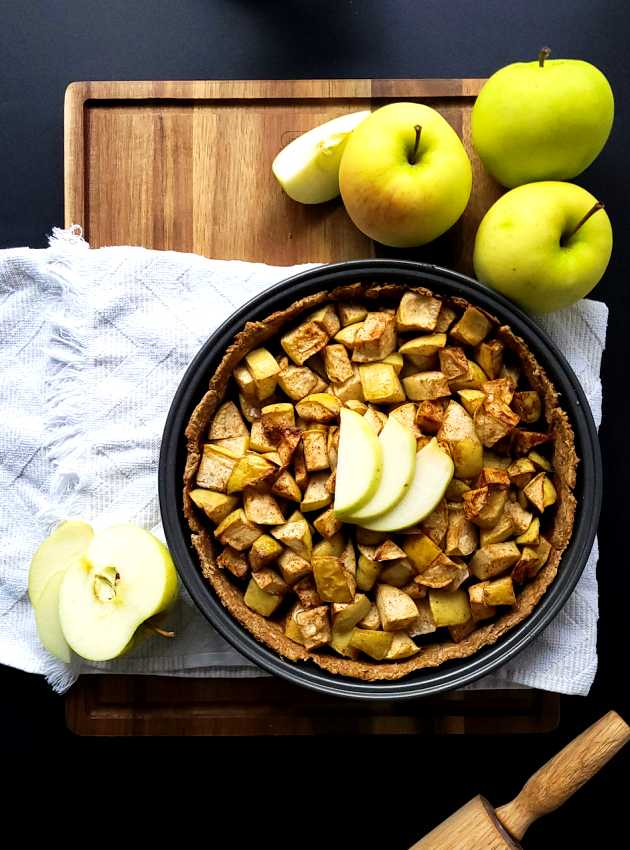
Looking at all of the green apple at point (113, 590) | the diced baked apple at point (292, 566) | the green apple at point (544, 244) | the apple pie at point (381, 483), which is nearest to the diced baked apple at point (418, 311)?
the apple pie at point (381, 483)

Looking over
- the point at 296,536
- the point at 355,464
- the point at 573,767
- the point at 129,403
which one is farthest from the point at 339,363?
the point at 573,767

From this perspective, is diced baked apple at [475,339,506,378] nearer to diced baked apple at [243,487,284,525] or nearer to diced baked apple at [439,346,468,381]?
diced baked apple at [439,346,468,381]

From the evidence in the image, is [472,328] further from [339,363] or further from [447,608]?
[447,608]

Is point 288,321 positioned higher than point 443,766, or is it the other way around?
point 288,321

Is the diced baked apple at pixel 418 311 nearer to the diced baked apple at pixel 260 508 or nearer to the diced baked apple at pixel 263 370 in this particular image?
the diced baked apple at pixel 263 370

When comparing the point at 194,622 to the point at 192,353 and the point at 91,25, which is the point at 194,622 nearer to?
the point at 192,353

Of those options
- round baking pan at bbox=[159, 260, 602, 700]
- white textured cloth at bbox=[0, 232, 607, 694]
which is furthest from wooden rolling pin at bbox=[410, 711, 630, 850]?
round baking pan at bbox=[159, 260, 602, 700]

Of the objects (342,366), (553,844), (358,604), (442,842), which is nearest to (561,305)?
(342,366)

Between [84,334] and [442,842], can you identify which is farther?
[84,334]
